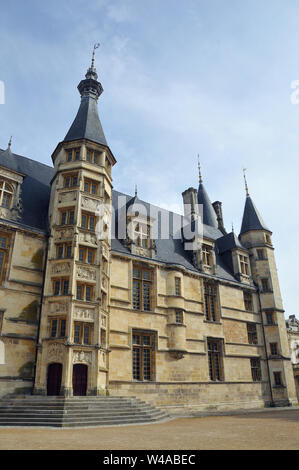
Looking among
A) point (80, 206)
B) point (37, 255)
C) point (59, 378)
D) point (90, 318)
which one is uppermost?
point (80, 206)

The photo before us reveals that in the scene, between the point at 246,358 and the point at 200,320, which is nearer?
the point at 200,320

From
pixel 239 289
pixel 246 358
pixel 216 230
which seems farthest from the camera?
pixel 216 230

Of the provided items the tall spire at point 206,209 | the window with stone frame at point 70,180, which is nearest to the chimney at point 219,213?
the tall spire at point 206,209

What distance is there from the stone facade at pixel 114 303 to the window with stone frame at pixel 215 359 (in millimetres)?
69

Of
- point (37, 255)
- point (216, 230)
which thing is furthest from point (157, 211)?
point (37, 255)

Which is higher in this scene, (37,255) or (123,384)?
(37,255)

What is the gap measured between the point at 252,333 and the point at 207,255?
688 cm

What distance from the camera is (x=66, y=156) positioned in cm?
2058

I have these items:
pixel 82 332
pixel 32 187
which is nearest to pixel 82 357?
pixel 82 332

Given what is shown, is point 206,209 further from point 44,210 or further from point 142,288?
point 44,210

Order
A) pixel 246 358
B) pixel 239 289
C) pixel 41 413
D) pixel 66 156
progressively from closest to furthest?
pixel 41 413 → pixel 66 156 → pixel 246 358 → pixel 239 289

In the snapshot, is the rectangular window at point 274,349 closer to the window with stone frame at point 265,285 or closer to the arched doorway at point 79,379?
the window with stone frame at point 265,285
